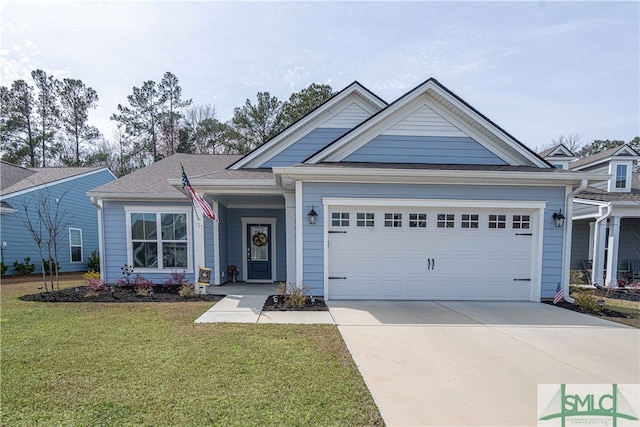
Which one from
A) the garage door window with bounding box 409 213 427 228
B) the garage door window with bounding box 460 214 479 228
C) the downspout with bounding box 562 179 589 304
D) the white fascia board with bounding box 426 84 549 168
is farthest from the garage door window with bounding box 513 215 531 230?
the garage door window with bounding box 409 213 427 228

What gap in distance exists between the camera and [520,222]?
734 centimetres

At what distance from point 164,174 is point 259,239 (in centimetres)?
401

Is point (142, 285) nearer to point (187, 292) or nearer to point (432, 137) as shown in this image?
point (187, 292)

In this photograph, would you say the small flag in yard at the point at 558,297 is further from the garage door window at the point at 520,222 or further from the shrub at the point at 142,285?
the shrub at the point at 142,285

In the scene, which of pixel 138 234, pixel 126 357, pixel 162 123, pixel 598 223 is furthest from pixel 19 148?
pixel 598 223

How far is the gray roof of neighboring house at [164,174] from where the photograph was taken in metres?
9.09

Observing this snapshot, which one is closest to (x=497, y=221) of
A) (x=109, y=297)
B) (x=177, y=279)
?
(x=177, y=279)

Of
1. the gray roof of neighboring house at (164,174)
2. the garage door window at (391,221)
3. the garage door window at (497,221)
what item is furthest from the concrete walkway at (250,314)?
the garage door window at (497,221)

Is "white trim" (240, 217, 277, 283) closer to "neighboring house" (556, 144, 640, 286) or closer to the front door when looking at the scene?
the front door

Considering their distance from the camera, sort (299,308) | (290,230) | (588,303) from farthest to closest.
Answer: (290,230), (588,303), (299,308)

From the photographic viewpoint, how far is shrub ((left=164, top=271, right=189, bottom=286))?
28.7ft

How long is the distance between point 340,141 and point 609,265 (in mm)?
10820

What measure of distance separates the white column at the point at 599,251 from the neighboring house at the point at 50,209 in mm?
20378

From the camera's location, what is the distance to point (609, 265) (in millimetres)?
10617
